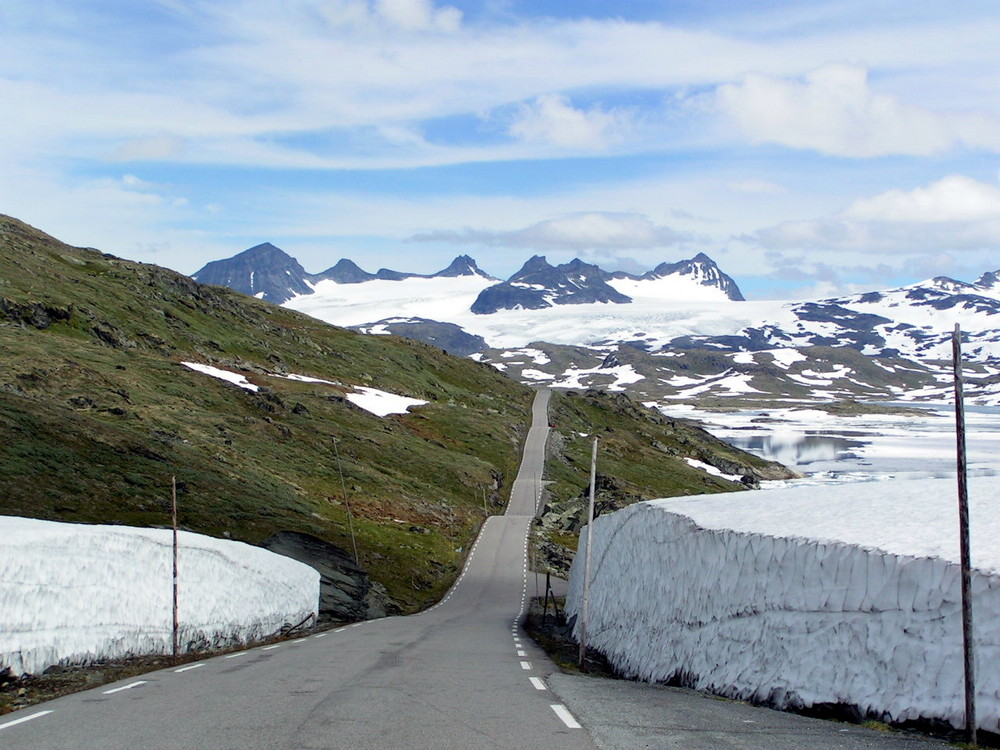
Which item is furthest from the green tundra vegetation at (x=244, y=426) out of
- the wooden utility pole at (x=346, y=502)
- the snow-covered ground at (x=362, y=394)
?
the snow-covered ground at (x=362, y=394)

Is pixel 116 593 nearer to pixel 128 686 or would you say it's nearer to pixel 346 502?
pixel 128 686

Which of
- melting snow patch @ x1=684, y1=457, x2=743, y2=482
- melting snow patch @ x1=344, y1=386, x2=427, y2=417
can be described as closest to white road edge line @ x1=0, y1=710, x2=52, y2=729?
melting snow patch @ x1=344, y1=386, x2=427, y2=417

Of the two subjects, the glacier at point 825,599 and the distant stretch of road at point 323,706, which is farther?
the glacier at point 825,599

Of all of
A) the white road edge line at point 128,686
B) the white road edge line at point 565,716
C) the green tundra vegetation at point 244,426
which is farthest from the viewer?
the green tundra vegetation at point 244,426

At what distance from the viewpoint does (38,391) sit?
7956 centimetres

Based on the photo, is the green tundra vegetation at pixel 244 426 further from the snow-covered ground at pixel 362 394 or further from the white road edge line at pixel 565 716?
the white road edge line at pixel 565 716

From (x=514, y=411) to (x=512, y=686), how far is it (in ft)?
487

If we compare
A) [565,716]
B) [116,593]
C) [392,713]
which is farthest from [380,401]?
[565,716]

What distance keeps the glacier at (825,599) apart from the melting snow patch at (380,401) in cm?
10128

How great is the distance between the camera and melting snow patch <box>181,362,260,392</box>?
11331 centimetres

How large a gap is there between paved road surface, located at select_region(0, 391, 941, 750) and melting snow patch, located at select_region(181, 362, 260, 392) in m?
89.8

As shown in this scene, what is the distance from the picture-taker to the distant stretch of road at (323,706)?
43.1 feet

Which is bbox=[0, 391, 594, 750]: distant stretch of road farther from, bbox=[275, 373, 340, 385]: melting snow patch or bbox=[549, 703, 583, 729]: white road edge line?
bbox=[275, 373, 340, 385]: melting snow patch

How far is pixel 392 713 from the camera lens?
1520 centimetres
